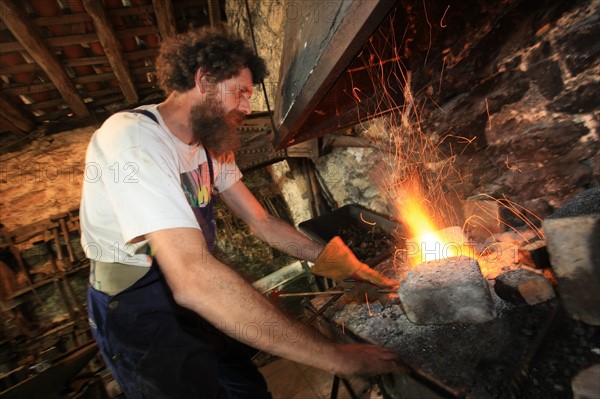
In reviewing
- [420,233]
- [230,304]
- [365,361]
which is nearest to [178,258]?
[230,304]

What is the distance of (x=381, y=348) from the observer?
1612 mm

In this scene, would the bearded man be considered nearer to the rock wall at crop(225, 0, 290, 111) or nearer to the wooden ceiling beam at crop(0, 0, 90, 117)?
the wooden ceiling beam at crop(0, 0, 90, 117)

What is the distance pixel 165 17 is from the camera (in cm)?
382

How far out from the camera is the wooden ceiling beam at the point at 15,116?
13.6 ft

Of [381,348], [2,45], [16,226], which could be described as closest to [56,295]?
[16,226]

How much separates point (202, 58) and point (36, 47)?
2692 millimetres

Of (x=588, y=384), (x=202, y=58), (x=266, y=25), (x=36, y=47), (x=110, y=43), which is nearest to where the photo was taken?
(x=588, y=384)

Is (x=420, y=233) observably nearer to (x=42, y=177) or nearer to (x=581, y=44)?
(x=581, y=44)

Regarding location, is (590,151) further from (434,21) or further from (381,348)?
(381,348)

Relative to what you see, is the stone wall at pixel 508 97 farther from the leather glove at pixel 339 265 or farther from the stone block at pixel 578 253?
the leather glove at pixel 339 265

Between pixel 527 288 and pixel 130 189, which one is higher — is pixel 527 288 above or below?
below

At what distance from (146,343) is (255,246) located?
18.2ft

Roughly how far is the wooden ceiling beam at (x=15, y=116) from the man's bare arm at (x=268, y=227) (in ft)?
13.0

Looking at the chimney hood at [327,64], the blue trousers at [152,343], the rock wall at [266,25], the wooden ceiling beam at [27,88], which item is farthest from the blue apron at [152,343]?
the wooden ceiling beam at [27,88]
